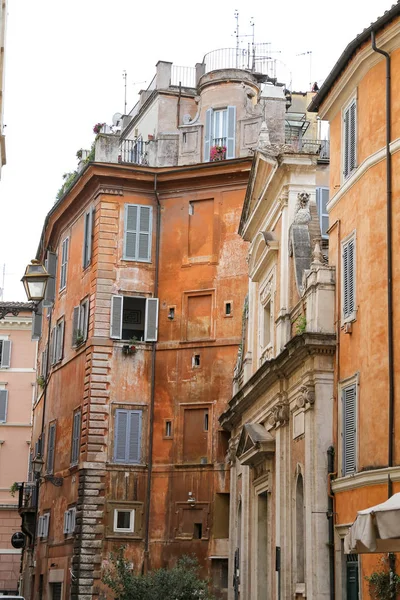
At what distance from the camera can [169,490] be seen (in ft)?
111

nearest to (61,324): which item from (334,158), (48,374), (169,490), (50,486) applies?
(48,374)

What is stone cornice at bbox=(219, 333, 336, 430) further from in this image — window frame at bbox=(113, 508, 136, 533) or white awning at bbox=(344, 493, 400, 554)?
white awning at bbox=(344, 493, 400, 554)

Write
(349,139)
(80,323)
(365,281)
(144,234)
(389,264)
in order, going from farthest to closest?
(80,323), (144,234), (349,139), (365,281), (389,264)

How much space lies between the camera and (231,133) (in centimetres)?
3697

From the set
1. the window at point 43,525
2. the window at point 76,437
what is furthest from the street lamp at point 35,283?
the window at point 43,525

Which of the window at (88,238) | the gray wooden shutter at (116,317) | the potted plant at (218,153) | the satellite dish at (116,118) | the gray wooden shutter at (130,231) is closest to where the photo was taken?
the gray wooden shutter at (116,317)

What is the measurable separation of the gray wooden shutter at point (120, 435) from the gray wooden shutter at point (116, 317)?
7.97ft

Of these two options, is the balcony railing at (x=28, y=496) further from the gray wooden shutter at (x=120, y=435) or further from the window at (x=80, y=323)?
the gray wooden shutter at (x=120, y=435)

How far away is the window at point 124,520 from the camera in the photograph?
3322cm

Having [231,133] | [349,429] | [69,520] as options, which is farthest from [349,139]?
[69,520]

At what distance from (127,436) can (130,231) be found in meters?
6.66

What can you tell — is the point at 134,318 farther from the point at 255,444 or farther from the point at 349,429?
the point at 349,429

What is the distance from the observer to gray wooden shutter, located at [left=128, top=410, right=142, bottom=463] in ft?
111

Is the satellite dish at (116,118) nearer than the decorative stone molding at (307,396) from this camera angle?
No
